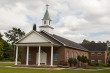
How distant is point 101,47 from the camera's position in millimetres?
59062

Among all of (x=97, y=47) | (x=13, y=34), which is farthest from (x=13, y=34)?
(x=97, y=47)

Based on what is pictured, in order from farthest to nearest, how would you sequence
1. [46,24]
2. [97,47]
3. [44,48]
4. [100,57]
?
1. [97,47]
2. [100,57]
3. [46,24]
4. [44,48]

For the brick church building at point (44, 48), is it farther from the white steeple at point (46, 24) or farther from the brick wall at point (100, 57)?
the brick wall at point (100, 57)

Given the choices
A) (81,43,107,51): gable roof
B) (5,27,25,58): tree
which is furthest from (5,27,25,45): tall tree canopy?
(81,43,107,51): gable roof

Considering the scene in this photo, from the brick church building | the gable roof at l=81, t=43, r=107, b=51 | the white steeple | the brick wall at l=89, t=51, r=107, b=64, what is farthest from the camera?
the gable roof at l=81, t=43, r=107, b=51

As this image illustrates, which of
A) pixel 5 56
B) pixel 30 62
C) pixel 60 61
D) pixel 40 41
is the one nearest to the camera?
pixel 40 41

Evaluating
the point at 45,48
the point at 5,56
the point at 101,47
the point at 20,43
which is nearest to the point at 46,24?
the point at 45,48

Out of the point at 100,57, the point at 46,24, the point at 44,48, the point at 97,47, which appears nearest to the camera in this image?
the point at 44,48

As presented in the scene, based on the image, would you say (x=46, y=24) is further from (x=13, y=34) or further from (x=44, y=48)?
(x=13, y=34)

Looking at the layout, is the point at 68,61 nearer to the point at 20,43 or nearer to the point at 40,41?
the point at 40,41

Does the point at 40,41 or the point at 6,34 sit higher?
the point at 6,34

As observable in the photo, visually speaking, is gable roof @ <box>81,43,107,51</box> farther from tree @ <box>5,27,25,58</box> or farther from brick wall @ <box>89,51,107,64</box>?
tree @ <box>5,27,25,58</box>

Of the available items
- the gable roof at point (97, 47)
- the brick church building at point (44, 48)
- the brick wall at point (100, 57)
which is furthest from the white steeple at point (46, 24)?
the gable roof at point (97, 47)

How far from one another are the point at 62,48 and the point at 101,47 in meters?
27.7
